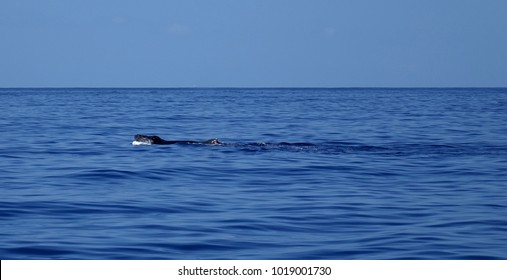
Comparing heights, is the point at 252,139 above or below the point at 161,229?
above

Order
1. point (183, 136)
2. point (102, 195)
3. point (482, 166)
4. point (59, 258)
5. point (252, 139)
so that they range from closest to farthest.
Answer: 1. point (59, 258)
2. point (102, 195)
3. point (482, 166)
4. point (252, 139)
5. point (183, 136)

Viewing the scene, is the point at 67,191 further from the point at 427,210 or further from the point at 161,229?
the point at 427,210

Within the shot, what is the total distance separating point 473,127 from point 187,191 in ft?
88.9

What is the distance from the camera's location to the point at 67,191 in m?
19.7

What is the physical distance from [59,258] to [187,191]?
7124mm

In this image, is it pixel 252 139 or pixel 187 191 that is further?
pixel 252 139

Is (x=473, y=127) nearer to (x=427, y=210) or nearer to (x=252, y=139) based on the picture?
(x=252, y=139)

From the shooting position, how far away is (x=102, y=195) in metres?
19.1

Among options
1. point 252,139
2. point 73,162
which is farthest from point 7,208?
point 252,139

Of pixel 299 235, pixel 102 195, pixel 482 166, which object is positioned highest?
pixel 482 166

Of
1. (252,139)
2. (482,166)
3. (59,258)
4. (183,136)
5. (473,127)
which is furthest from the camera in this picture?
(473,127)

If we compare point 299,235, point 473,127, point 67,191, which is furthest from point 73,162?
point 473,127

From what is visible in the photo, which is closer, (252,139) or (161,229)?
(161,229)

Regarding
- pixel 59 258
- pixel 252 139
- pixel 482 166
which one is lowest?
pixel 59 258
